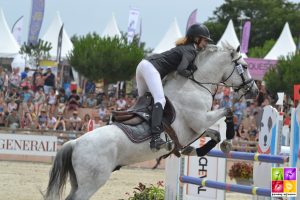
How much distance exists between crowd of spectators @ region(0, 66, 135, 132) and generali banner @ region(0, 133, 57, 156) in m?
1.30

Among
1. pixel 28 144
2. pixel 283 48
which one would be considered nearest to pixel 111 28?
pixel 283 48

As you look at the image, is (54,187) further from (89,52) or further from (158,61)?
(89,52)

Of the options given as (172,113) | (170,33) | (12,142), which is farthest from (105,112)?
(170,33)

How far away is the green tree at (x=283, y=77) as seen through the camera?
28547 mm

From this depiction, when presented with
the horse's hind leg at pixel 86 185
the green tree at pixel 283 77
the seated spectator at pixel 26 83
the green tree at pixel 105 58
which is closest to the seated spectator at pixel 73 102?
the seated spectator at pixel 26 83

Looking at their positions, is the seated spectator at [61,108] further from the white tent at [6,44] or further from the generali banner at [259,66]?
the white tent at [6,44]

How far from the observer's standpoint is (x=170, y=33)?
35.6 meters

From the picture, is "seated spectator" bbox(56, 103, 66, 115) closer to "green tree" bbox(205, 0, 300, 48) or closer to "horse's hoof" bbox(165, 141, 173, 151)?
"horse's hoof" bbox(165, 141, 173, 151)

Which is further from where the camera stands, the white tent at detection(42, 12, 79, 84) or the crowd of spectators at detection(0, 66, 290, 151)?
the white tent at detection(42, 12, 79, 84)

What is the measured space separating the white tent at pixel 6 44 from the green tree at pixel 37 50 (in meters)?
0.43

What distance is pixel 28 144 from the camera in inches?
666

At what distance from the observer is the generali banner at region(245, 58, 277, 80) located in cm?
2952

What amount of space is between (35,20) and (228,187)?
2455 cm

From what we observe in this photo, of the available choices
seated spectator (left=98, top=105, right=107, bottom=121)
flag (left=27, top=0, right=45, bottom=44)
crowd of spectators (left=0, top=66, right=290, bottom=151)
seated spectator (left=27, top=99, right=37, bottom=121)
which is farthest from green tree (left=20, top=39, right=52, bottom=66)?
seated spectator (left=98, top=105, right=107, bottom=121)
